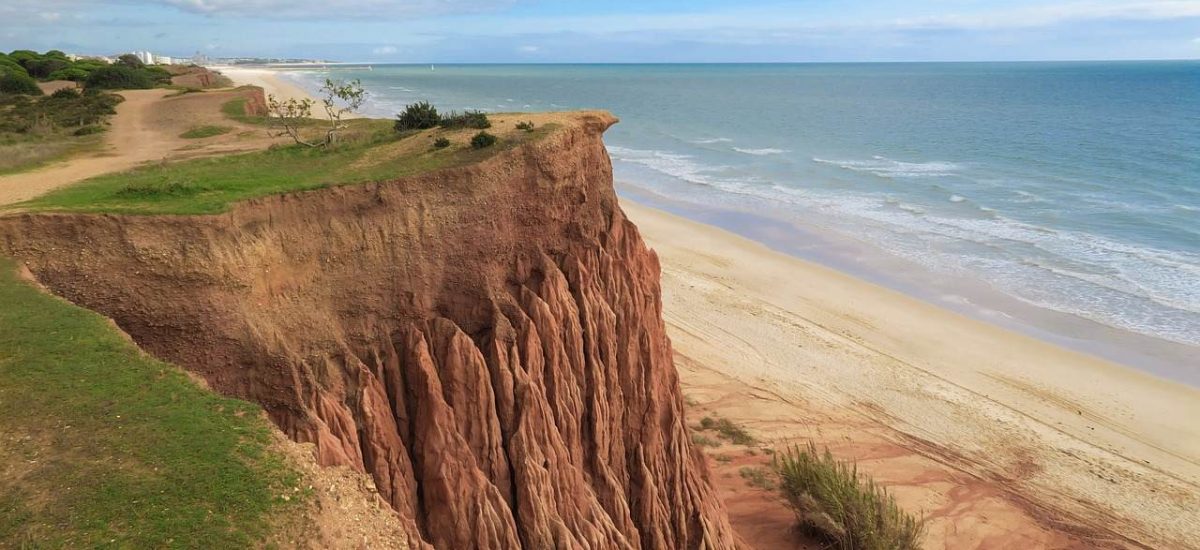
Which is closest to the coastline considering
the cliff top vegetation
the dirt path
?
the cliff top vegetation

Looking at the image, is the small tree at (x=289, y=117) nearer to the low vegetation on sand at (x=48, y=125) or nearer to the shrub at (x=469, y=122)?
the low vegetation on sand at (x=48, y=125)

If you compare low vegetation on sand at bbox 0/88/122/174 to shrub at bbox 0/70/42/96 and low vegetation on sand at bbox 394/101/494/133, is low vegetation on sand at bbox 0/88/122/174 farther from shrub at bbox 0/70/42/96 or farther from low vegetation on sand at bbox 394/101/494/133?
low vegetation on sand at bbox 394/101/494/133

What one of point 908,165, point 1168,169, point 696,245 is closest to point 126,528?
point 696,245

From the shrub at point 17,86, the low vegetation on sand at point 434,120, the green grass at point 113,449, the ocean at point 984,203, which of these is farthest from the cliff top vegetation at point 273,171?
the ocean at point 984,203

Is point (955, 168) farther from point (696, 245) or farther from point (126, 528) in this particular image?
point (126, 528)

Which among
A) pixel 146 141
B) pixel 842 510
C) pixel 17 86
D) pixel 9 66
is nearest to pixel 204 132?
pixel 146 141
